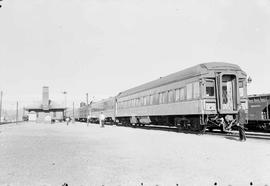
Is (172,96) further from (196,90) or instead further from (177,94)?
(196,90)

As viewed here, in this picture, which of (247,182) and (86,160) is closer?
(247,182)

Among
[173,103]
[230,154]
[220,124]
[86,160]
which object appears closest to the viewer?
[86,160]

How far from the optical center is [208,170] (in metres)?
6.85

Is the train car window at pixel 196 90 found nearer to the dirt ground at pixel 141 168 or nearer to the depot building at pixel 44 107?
the dirt ground at pixel 141 168

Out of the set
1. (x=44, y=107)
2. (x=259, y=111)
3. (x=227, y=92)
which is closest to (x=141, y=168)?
(x=227, y=92)

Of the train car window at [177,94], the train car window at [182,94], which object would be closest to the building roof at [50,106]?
the train car window at [177,94]

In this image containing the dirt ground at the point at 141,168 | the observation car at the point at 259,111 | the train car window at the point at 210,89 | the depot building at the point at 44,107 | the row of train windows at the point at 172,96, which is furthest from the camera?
the depot building at the point at 44,107

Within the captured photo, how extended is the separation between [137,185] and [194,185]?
0.98m

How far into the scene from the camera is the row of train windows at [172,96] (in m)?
17.7

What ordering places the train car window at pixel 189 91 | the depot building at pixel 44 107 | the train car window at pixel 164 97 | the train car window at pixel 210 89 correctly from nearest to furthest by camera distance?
the train car window at pixel 210 89 → the train car window at pixel 189 91 → the train car window at pixel 164 97 → the depot building at pixel 44 107

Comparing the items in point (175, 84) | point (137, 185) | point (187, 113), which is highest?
point (175, 84)

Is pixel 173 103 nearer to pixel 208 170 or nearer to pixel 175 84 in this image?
pixel 175 84

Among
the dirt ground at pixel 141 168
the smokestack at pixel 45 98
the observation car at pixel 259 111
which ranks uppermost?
the smokestack at pixel 45 98

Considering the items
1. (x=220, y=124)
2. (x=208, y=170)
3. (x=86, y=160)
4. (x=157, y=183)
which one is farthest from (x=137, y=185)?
(x=220, y=124)
